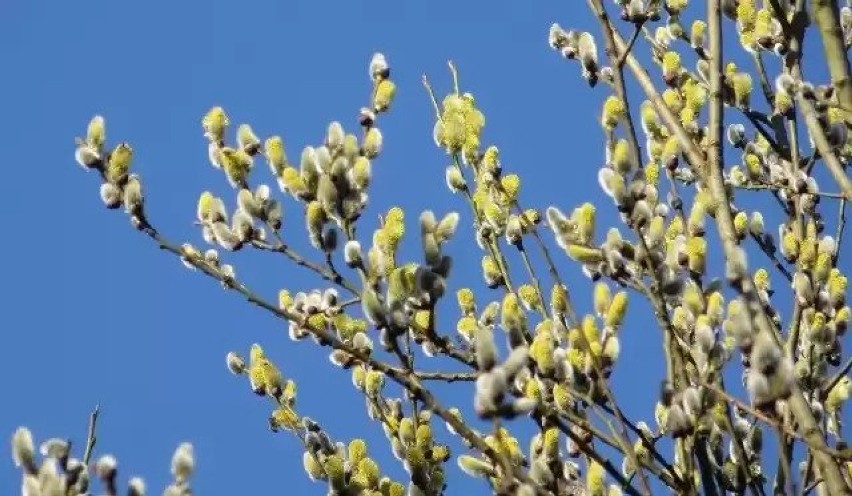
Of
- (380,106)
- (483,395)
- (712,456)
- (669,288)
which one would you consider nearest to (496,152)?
(380,106)

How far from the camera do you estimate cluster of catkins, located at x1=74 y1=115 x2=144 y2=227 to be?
2.23 meters

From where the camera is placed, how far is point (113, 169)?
227 cm

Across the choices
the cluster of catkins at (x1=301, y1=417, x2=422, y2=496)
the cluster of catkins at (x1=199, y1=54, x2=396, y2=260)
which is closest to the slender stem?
the cluster of catkins at (x1=199, y1=54, x2=396, y2=260)

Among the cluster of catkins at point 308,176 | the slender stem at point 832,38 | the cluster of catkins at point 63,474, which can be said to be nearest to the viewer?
the cluster of catkins at point 63,474

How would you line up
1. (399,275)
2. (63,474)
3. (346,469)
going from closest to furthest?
1. (63,474)
2. (399,275)
3. (346,469)

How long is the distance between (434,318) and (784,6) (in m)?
1.57

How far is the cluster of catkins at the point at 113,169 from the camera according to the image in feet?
7.32

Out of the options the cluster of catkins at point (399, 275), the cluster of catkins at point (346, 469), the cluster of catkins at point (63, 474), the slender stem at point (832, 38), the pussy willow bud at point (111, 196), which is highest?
the slender stem at point (832, 38)

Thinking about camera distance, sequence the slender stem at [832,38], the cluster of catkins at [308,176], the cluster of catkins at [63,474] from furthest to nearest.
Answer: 1. the slender stem at [832,38]
2. the cluster of catkins at [308,176]
3. the cluster of catkins at [63,474]

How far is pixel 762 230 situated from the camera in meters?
3.11

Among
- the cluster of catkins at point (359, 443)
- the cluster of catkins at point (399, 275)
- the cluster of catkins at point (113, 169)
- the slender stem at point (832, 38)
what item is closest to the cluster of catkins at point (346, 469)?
the cluster of catkins at point (359, 443)

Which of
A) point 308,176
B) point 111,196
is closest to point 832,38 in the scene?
point 308,176

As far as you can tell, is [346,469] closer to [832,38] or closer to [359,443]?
[359,443]

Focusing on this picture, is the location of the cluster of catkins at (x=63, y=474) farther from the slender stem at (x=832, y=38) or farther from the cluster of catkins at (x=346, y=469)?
the slender stem at (x=832, y=38)
